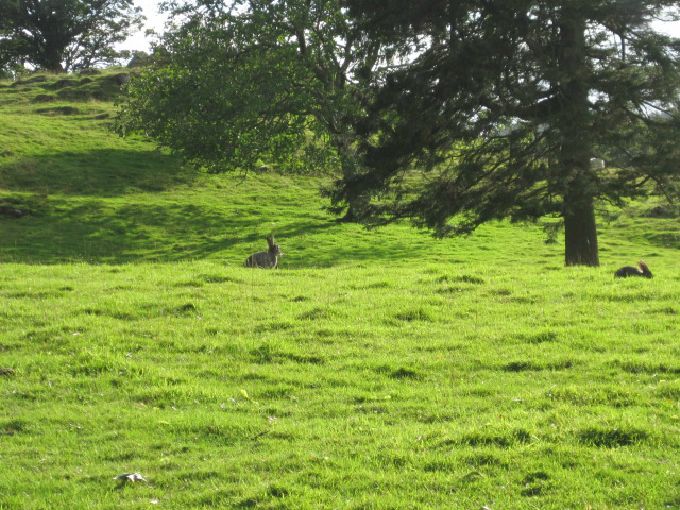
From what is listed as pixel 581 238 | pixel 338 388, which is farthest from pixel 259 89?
pixel 338 388

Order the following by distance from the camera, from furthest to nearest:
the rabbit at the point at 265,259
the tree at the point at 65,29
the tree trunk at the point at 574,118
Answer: the tree at the point at 65,29, the rabbit at the point at 265,259, the tree trunk at the point at 574,118

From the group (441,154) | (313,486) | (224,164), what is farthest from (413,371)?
(224,164)

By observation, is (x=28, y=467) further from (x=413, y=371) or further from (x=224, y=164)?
(x=224, y=164)

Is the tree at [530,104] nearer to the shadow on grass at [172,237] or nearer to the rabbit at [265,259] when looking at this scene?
the rabbit at [265,259]

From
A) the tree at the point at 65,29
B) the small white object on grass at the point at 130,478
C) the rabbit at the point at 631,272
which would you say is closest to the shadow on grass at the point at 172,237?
the rabbit at the point at 631,272

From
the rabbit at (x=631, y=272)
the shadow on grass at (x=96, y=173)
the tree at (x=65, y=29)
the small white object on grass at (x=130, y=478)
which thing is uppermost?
the tree at (x=65, y=29)

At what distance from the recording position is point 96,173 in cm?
4884

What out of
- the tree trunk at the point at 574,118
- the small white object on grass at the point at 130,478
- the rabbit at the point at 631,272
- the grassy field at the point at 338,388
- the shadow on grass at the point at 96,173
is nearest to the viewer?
the grassy field at the point at 338,388

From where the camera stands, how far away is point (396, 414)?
32.1 ft

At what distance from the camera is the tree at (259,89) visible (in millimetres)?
35500

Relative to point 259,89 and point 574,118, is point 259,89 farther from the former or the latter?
point 574,118

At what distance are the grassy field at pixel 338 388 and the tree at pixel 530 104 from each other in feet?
11.8

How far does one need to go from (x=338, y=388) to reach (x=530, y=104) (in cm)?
1454

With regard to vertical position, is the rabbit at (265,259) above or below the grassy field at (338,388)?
above
